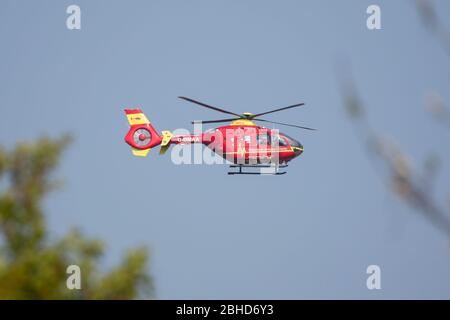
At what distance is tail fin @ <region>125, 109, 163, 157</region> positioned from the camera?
30.1 m

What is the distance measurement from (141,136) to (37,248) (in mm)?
16451

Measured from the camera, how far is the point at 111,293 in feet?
52.9

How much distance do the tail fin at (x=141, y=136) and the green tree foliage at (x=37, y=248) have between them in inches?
561

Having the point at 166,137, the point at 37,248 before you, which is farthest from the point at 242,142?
the point at 37,248

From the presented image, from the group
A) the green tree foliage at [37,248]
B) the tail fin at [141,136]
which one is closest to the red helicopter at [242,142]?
the tail fin at [141,136]

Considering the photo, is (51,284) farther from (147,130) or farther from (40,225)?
(147,130)

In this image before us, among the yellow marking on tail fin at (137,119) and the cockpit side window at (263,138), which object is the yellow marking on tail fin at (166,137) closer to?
the yellow marking on tail fin at (137,119)

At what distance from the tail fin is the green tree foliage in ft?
46.8

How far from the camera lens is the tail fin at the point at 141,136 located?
30062 millimetres

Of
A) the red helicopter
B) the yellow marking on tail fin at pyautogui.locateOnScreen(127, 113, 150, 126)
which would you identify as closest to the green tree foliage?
the red helicopter

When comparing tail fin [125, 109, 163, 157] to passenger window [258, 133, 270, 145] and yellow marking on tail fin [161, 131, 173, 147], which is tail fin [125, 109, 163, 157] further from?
passenger window [258, 133, 270, 145]
